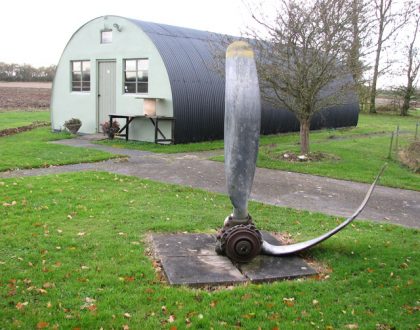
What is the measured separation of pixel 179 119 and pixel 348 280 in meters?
13.0

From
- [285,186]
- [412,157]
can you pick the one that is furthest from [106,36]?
[412,157]

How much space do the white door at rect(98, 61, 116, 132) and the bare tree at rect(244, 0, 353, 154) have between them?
7.65m

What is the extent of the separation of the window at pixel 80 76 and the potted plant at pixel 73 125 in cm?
152

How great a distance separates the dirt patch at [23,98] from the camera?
39131 mm

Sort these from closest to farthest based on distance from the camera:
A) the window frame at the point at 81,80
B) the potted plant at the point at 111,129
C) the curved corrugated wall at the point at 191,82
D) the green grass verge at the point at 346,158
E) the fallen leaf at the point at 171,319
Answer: the fallen leaf at the point at 171,319, the green grass verge at the point at 346,158, the curved corrugated wall at the point at 191,82, the potted plant at the point at 111,129, the window frame at the point at 81,80

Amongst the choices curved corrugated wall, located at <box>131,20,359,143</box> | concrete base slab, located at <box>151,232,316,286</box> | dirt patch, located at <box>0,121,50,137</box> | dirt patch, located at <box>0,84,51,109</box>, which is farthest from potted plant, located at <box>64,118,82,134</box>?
dirt patch, located at <box>0,84,51,109</box>

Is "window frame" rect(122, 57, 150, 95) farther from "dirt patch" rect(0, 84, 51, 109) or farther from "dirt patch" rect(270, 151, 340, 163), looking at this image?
"dirt patch" rect(0, 84, 51, 109)

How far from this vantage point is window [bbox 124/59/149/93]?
62.8 ft

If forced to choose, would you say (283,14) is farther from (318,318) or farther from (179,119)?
(318,318)

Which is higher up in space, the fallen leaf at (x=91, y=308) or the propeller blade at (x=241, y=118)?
the propeller blade at (x=241, y=118)

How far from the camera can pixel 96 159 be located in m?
14.5

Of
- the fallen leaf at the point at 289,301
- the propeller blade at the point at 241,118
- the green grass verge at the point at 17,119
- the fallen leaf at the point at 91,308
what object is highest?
the propeller blade at the point at 241,118

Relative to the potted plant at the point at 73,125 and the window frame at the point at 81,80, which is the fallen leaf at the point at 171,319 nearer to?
the potted plant at the point at 73,125

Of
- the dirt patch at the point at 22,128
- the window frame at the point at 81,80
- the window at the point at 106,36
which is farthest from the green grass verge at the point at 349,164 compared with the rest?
the dirt patch at the point at 22,128
